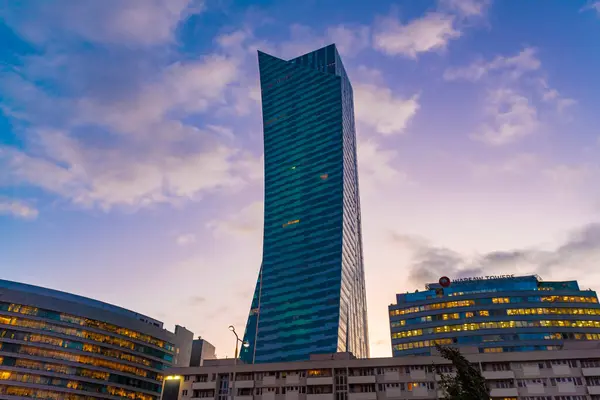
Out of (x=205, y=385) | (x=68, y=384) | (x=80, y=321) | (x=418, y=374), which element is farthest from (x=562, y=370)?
(x=80, y=321)

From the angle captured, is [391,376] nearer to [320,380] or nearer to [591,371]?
[320,380]

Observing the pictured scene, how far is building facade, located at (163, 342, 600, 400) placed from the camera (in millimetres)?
97000

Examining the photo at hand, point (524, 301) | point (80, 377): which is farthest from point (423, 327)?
point (80, 377)

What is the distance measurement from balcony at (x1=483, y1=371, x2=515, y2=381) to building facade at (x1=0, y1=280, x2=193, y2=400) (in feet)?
402

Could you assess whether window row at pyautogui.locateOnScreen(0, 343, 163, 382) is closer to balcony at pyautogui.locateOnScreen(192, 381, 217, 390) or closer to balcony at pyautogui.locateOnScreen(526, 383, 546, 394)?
balcony at pyautogui.locateOnScreen(192, 381, 217, 390)

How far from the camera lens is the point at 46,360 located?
146 metres

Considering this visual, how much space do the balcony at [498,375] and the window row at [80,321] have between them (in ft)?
414

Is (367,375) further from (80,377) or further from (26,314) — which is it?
(26,314)

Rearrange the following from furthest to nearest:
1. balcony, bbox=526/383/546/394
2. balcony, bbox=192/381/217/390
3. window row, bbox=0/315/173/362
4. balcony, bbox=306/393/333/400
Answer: window row, bbox=0/315/173/362
balcony, bbox=192/381/217/390
balcony, bbox=306/393/333/400
balcony, bbox=526/383/546/394

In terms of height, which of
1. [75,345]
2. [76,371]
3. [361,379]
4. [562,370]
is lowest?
[361,379]

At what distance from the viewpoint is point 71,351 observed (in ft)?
502

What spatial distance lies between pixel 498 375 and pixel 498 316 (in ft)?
295

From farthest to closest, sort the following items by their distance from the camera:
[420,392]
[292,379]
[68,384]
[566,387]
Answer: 1. [68,384]
2. [292,379]
3. [420,392]
4. [566,387]

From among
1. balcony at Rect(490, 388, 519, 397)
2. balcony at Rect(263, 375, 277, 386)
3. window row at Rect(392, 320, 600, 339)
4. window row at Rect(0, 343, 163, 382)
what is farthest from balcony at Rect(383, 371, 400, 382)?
window row at Rect(0, 343, 163, 382)
